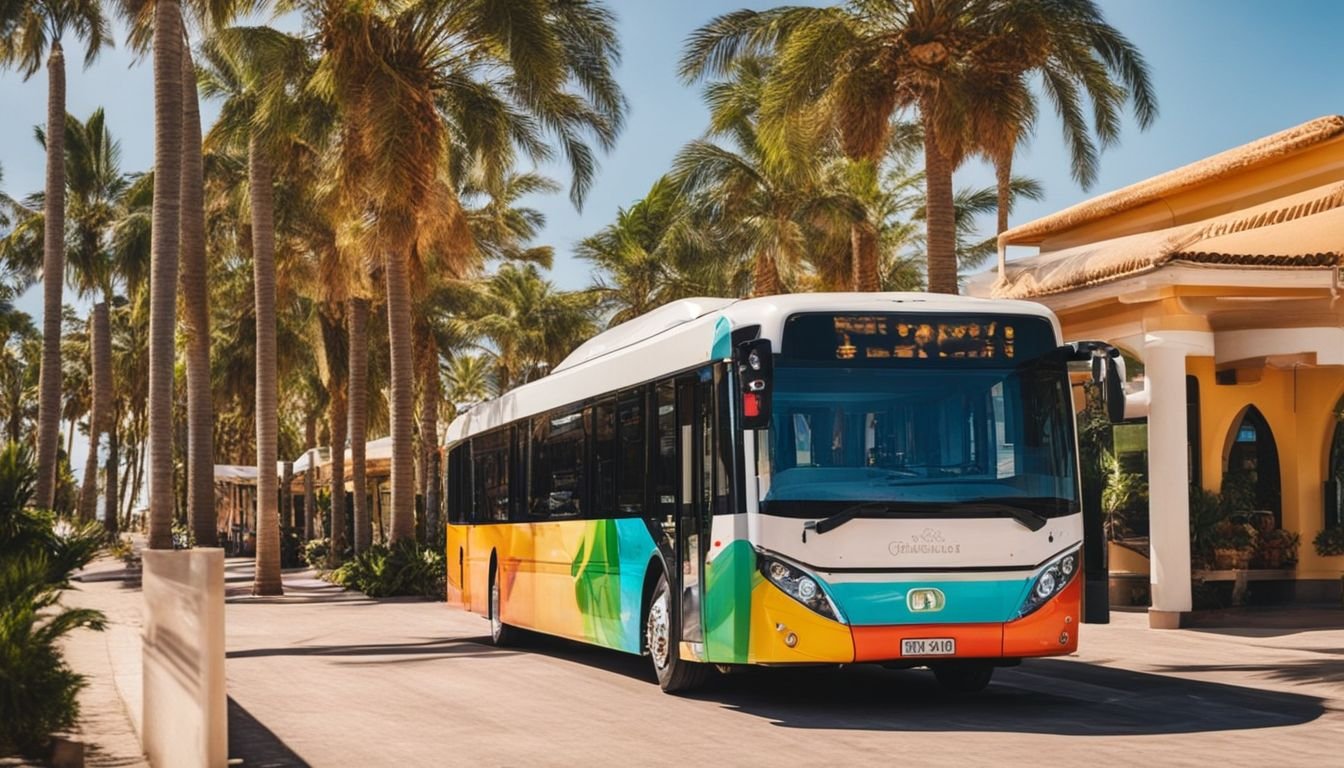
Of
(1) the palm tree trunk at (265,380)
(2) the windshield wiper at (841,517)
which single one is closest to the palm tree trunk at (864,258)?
(1) the palm tree trunk at (265,380)

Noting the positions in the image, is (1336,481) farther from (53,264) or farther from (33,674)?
(53,264)

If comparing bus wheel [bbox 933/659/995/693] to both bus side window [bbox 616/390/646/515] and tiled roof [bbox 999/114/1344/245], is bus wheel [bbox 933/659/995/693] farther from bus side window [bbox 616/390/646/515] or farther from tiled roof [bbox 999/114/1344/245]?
tiled roof [bbox 999/114/1344/245]

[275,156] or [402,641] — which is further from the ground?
[275,156]

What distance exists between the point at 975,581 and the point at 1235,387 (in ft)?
42.8

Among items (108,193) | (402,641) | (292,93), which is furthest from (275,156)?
(108,193)

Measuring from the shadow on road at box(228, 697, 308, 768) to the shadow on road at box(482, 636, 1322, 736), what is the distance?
11.5ft

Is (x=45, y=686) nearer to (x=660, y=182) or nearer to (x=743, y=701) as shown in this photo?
(x=743, y=701)

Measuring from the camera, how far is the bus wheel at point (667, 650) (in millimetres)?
14195

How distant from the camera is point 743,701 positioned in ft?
45.7

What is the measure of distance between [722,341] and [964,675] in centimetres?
368

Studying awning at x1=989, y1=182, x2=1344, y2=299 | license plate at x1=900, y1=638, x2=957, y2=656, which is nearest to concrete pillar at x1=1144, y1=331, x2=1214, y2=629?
awning at x1=989, y1=182, x2=1344, y2=299

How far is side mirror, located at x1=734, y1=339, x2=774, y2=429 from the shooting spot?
39.4ft

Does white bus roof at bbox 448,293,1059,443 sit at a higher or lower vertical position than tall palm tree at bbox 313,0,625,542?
lower

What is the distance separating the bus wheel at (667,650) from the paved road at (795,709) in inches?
10.6
